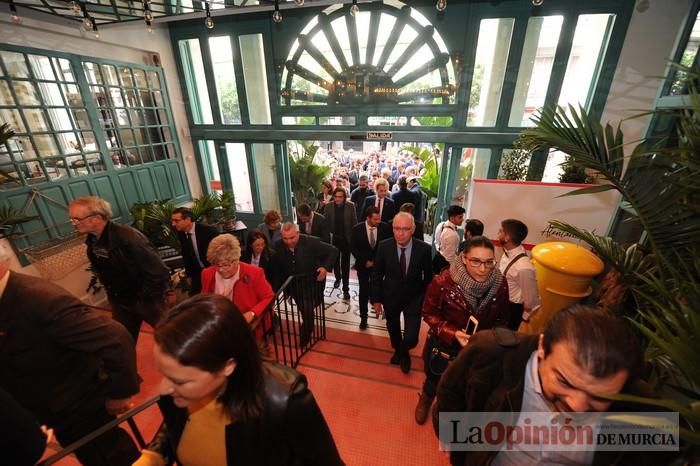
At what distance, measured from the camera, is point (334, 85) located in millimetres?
5773

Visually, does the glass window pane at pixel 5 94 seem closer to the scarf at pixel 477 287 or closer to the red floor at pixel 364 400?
the red floor at pixel 364 400

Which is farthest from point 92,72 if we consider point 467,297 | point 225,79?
point 467,297

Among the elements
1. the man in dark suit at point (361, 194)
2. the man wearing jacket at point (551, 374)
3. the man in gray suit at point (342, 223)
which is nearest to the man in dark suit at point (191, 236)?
the man in gray suit at point (342, 223)

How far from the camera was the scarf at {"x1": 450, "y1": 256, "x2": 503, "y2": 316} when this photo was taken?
74.8 inches

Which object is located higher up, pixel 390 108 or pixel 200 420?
pixel 390 108

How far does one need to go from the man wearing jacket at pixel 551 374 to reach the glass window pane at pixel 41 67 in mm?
6686

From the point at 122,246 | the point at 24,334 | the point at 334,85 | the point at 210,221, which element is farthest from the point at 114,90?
the point at 24,334

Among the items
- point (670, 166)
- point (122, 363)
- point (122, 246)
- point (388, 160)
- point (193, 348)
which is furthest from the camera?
point (388, 160)

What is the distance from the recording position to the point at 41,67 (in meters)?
4.25

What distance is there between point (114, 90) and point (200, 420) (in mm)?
6706

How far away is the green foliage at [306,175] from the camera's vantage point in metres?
7.61

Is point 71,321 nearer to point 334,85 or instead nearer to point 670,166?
point 670,166

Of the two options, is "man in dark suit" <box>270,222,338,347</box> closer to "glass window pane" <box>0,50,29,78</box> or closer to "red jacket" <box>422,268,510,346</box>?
"red jacket" <box>422,268,510,346</box>

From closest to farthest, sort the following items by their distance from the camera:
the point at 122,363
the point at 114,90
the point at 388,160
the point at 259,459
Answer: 1. the point at 259,459
2. the point at 122,363
3. the point at 114,90
4. the point at 388,160
